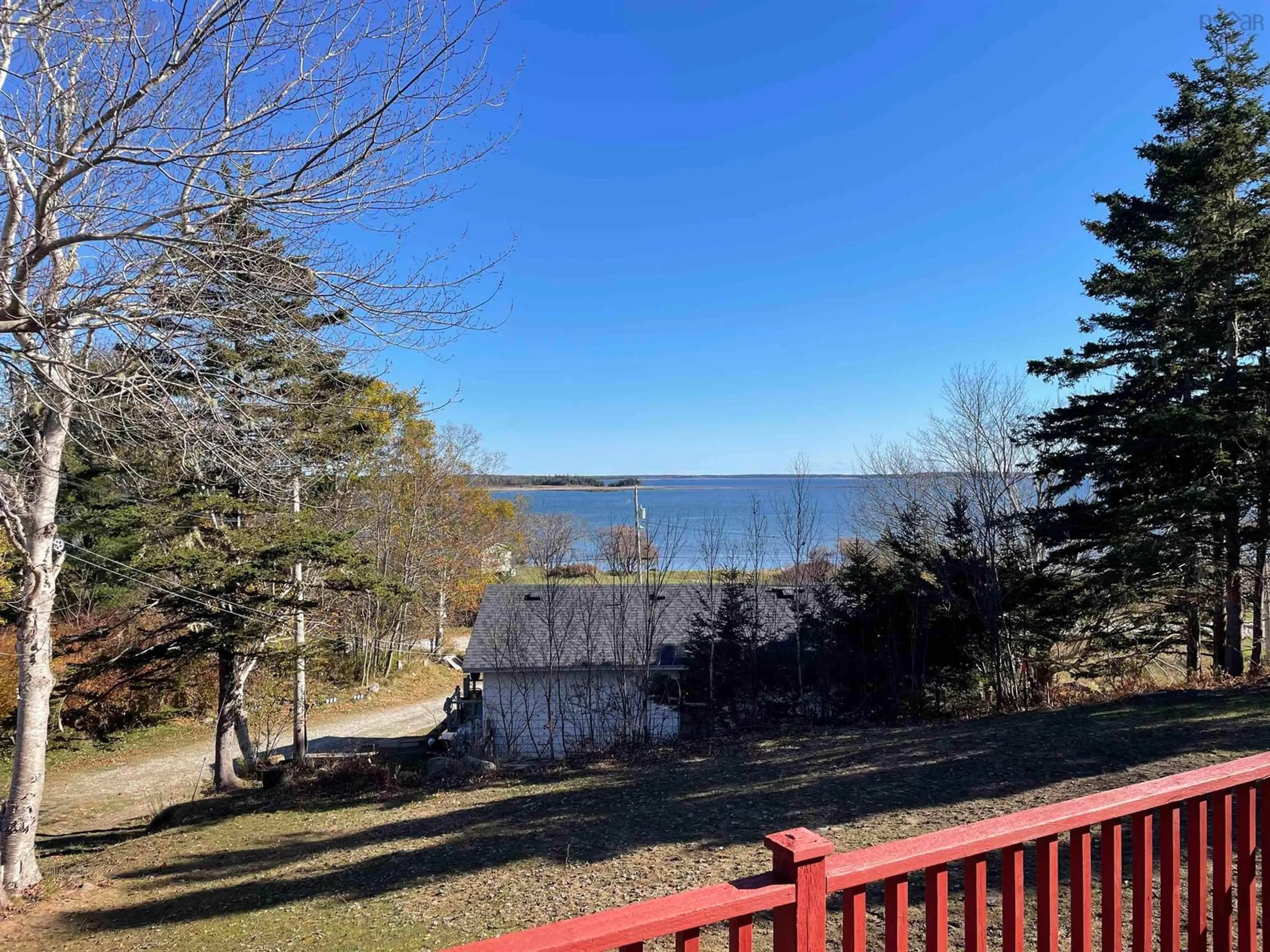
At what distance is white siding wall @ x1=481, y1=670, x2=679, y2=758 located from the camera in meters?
12.7

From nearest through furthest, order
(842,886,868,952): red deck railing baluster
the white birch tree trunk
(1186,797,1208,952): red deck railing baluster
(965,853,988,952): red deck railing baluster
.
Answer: (842,886,868,952): red deck railing baluster, (965,853,988,952): red deck railing baluster, (1186,797,1208,952): red deck railing baluster, the white birch tree trunk

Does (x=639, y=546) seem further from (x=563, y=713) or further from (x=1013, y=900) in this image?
(x=1013, y=900)

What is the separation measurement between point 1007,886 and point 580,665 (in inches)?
508

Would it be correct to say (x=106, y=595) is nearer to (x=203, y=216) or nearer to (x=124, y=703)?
(x=124, y=703)

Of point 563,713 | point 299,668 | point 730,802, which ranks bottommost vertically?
point 563,713

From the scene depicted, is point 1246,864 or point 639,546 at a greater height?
point 639,546

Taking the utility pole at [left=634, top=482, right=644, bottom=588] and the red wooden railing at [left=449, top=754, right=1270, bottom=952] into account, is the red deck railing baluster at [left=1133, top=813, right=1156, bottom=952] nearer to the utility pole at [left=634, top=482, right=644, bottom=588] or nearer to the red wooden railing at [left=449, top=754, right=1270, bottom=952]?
the red wooden railing at [left=449, top=754, right=1270, bottom=952]

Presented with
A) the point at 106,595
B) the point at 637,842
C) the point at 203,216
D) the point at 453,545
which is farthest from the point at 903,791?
the point at 453,545

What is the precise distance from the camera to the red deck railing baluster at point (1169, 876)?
2.04 m

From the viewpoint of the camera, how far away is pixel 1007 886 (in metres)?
1.93

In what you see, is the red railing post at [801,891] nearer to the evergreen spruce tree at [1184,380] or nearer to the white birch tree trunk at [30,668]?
the white birch tree trunk at [30,668]

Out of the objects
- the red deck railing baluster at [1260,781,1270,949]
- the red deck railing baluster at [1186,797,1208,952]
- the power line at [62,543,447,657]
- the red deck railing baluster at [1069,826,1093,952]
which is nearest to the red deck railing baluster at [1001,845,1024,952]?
the red deck railing baluster at [1069,826,1093,952]

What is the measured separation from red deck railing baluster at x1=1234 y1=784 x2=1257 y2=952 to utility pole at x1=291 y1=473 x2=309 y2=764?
37.1ft

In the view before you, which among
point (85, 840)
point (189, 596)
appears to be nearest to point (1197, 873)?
point (189, 596)
